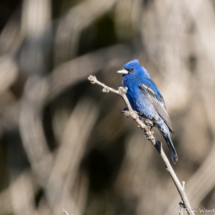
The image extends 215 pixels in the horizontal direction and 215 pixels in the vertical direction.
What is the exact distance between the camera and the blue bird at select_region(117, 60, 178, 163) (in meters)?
3.52

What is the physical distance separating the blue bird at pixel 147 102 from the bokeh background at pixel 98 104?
3.88 feet

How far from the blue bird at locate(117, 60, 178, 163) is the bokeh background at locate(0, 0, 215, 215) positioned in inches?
46.5

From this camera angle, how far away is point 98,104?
18.0 ft

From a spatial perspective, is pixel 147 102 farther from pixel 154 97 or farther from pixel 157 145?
pixel 157 145

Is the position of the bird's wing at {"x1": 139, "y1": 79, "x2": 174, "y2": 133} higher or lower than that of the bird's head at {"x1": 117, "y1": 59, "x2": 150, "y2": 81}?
lower

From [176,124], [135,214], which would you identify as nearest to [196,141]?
[176,124]

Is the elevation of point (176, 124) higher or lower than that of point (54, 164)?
lower

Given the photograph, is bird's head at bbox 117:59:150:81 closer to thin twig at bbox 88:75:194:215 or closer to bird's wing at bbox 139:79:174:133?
bird's wing at bbox 139:79:174:133

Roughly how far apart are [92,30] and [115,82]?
1.24m

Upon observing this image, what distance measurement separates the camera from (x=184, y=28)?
4750 mm

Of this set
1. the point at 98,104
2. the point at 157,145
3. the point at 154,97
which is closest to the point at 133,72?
the point at 154,97

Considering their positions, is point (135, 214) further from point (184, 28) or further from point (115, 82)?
point (184, 28)

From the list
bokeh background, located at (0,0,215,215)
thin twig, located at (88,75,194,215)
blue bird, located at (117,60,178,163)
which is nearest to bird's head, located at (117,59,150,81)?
blue bird, located at (117,60,178,163)

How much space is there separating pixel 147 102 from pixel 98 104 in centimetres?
205
